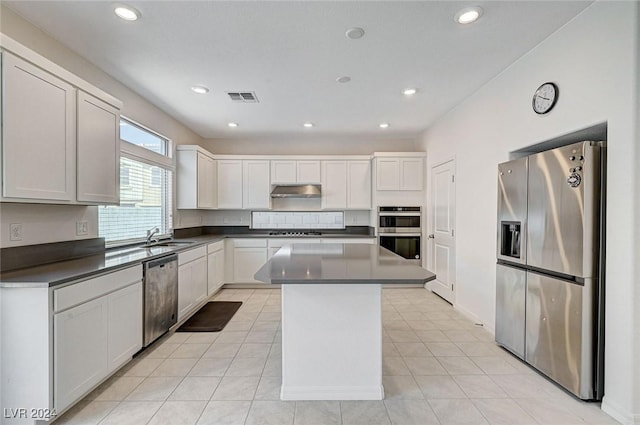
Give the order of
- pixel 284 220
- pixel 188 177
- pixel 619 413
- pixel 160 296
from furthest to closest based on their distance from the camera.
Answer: pixel 284 220
pixel 188 177
pixel 160 296
pixel 619 413

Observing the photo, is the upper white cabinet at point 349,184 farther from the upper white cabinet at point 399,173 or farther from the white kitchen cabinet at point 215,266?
the white kitchen cabinet at point 215,266

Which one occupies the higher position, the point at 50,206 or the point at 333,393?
the point at 50,206

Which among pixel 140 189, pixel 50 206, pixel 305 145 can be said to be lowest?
pixel 50 206

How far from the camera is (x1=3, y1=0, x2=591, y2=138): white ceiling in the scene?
204 centimetres

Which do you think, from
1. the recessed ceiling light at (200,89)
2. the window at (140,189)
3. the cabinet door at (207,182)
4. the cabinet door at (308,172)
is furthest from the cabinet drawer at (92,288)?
the cabinet door at (308,172)

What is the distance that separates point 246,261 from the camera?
5105 millimetres

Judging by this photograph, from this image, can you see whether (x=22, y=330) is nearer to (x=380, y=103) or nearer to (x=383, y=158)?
(x=380, y=103)

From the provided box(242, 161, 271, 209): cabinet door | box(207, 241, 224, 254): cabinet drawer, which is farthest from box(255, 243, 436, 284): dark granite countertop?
box(242, 161, 271, 209): cabinet door

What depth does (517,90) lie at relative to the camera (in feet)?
9.12

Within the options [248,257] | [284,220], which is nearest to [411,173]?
[284,220]

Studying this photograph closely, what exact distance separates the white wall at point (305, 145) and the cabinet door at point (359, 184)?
450 millimetres

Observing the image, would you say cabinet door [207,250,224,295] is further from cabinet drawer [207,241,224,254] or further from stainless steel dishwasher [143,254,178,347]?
stainless steel dishwasher [143,254,178,347]

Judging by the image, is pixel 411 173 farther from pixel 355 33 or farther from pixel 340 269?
pixel 340 269

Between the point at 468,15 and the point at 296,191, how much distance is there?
147 inches
